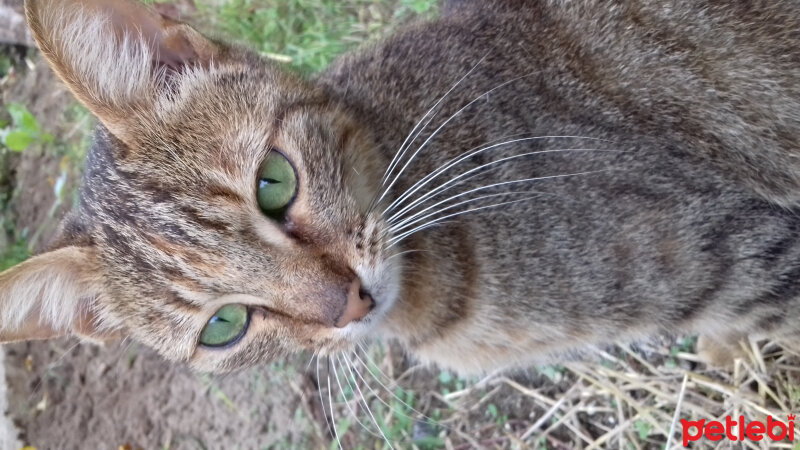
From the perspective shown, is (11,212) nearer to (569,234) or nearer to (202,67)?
(202,67)

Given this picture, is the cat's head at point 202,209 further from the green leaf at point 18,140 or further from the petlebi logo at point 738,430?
the green leaf at point 18,140

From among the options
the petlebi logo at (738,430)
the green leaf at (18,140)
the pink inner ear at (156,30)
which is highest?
the green leaf at (18,140)

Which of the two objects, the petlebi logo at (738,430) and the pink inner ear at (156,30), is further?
the petlebi logo at (738,430)

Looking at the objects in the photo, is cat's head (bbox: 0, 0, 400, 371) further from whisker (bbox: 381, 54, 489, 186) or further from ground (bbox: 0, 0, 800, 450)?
ground (bbox: 0, 0, 800, 450)

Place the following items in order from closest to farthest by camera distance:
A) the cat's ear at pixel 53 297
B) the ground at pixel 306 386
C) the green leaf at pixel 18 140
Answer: the cat's ear at pixel 53 297 → the ground at pixel 306 386 → the green leaf at pixel 18 140

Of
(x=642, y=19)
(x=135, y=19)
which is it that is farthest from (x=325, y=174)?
(x=642, y=19)

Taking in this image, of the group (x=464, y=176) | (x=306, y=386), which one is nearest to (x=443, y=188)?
(x=464, y=176)

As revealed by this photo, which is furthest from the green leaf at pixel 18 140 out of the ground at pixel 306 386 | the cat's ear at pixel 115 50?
the cat's ear at pixel 115 50
